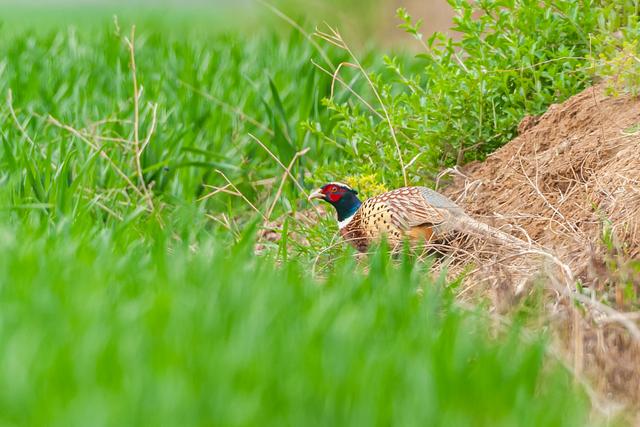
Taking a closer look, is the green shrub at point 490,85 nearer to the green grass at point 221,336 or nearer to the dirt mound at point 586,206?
the dirt mound at point 586,206

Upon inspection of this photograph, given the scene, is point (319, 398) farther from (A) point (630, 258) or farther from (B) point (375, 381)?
(A) point (630, 258)

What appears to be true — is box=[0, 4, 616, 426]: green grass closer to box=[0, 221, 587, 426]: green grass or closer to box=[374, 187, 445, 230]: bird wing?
box=[0, 221, 587, 426]: green grass

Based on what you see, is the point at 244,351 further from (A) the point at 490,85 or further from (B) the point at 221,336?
(A) the point at 490,85

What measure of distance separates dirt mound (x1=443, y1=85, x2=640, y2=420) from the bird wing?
0.71 ft

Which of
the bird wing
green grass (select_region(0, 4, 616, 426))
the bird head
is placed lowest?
the bird head

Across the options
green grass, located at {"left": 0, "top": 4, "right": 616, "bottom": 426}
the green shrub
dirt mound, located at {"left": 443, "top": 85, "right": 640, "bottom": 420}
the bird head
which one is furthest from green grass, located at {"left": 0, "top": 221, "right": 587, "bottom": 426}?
the green shrub

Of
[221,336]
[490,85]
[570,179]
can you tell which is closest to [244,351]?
[221,336]

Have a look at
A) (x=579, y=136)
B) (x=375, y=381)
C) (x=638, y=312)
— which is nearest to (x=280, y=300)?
(x=375, y=381)

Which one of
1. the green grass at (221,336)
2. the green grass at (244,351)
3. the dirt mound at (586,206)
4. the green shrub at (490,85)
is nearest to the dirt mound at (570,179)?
the dirt mound at (586,206)

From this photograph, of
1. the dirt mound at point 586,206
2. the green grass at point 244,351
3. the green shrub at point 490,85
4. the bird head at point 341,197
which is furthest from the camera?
the green shrub at point 490,85

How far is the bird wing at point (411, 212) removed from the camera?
3.71 m

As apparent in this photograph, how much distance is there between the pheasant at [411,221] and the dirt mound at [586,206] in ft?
0.35

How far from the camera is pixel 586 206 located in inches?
146

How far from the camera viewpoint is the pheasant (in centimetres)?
370
